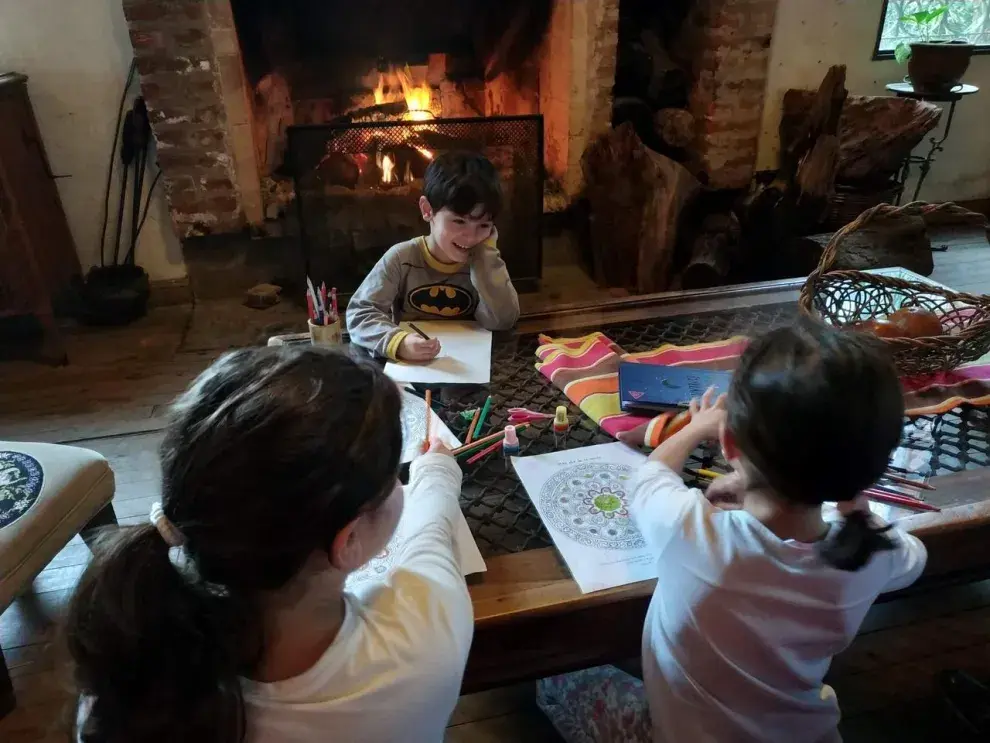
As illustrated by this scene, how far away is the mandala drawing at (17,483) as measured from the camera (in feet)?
4.01

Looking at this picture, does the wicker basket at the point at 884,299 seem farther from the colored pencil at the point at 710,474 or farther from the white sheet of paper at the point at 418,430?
the white sheet of paper at the point at 418,430

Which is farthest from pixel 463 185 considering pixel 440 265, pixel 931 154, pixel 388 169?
pixel 931 154

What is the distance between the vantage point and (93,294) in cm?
274

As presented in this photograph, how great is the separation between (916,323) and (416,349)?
0.85 meters

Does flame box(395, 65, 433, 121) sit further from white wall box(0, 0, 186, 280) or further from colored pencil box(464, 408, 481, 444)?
colored pencil box(464, 408, 481, 444)

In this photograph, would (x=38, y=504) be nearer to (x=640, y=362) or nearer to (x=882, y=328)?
(x=640, y=362)

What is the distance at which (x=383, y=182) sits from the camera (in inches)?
111

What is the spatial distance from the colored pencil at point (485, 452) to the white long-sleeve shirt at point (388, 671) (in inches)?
10.2

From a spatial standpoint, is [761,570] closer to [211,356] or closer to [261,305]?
[211,356]

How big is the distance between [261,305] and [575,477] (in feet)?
6.96

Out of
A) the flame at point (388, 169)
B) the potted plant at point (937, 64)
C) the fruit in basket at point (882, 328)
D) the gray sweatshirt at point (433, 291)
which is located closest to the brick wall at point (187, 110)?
the flame at point (388, 169)

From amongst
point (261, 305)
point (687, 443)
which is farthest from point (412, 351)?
point (261, 305)

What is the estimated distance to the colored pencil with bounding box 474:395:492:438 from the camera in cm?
112

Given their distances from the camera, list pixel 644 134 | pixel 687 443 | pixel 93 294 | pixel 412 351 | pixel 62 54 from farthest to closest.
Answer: pixel 644 134
pixel 93 294
pixel 62 54
pixel 412 351
pixel 687 443
